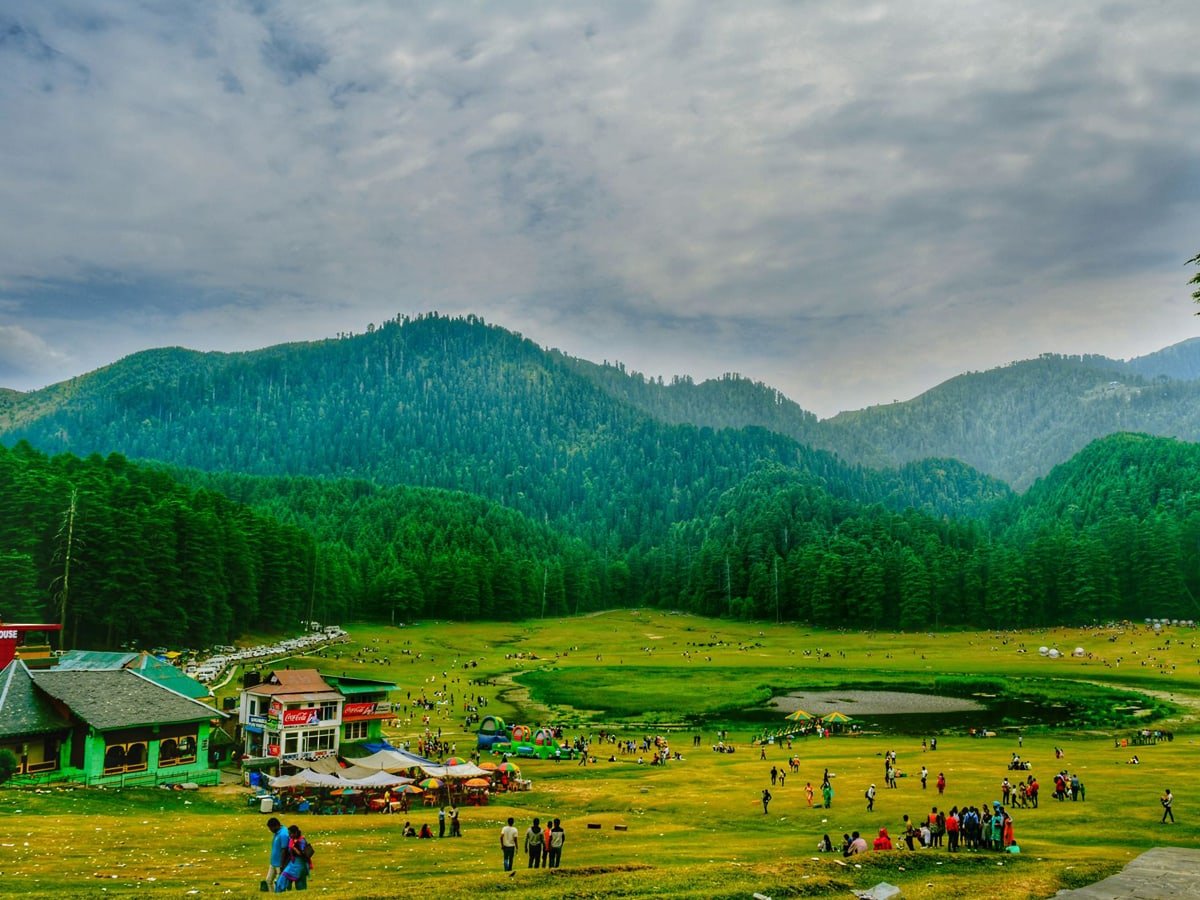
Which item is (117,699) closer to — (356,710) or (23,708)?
(23,708)

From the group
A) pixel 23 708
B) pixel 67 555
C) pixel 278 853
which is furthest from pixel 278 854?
pixel 67 555

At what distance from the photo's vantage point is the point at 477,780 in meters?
47.5

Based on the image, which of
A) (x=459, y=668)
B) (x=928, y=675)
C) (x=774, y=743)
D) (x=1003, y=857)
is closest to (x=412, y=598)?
(x=459, y=668)

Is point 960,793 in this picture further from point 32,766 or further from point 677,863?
point 32,766

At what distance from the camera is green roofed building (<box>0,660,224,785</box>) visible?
147 ft

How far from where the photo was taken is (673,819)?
40969mm

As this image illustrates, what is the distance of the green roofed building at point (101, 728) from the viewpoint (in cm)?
4475

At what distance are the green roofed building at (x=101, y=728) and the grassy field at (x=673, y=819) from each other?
13.0ft

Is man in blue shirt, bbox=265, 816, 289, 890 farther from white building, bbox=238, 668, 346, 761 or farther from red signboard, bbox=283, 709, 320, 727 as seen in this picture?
white building, bbox=238, 668, 346, 761

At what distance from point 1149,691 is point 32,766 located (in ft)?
337

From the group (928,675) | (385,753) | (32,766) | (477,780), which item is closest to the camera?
(32,766)

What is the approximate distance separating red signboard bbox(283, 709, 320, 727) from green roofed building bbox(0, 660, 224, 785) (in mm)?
4600

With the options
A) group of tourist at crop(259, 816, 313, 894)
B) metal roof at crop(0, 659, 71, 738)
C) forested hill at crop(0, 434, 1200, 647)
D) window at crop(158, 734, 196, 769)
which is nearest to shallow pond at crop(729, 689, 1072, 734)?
window at crop(158, 734, 196, 769)

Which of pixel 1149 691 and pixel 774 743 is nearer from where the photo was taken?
pixel 774 743
